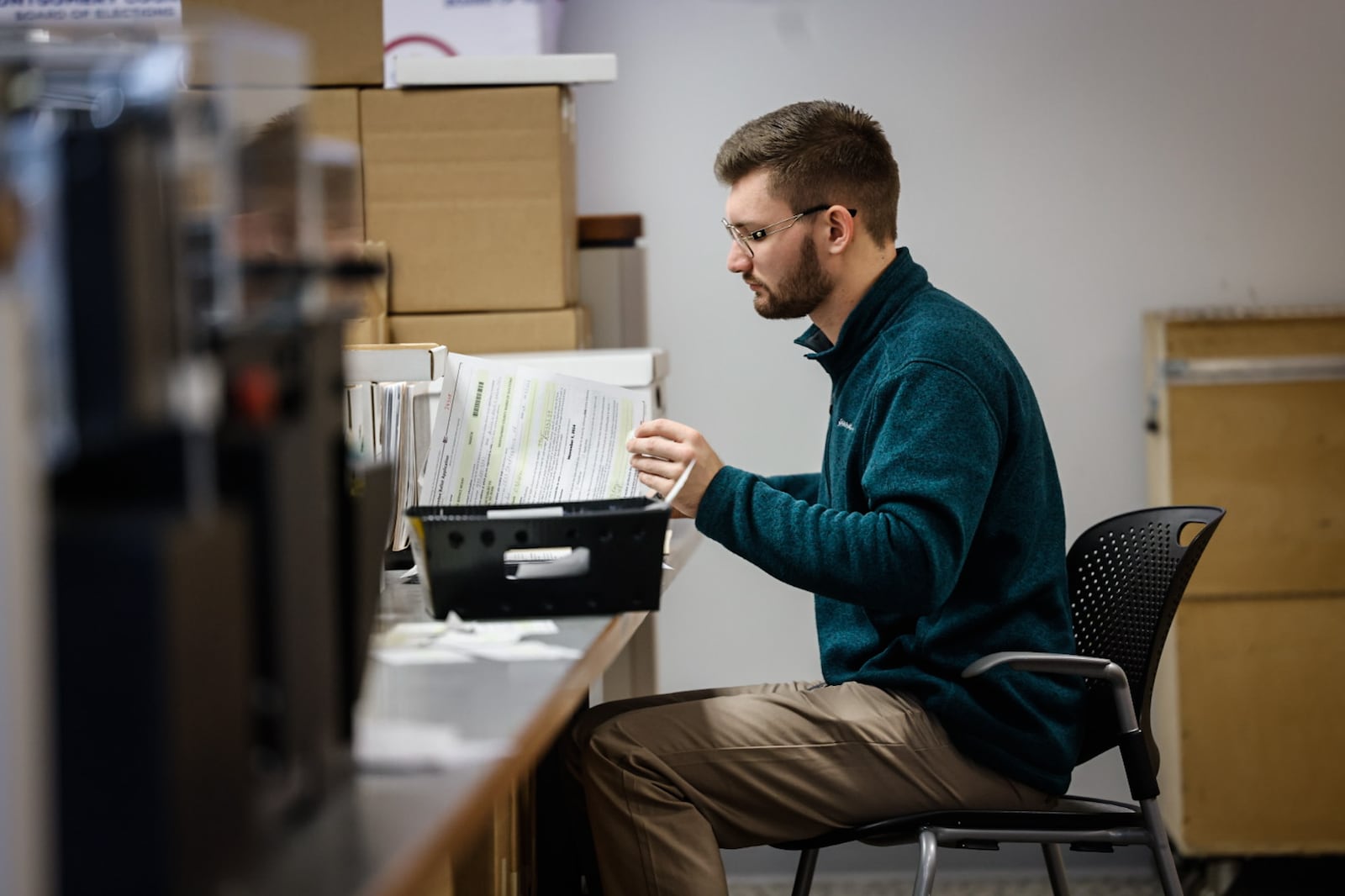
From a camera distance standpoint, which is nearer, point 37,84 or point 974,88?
point 37,84

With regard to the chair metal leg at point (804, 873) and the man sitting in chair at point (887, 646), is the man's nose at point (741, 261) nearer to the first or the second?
the man sitting in chair at point (887, 646)

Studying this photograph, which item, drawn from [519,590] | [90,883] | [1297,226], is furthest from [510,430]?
[1297,226]

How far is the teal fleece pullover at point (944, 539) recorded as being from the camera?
1.53 metres

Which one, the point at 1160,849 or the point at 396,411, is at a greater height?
the point at 396,411

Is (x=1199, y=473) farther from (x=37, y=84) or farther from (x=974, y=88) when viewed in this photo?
(x=37, y=84)

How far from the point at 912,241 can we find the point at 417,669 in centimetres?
210

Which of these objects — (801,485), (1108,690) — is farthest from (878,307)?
(1108,690)

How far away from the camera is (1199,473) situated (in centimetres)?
278

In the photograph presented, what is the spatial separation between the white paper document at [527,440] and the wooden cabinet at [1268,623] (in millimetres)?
1559

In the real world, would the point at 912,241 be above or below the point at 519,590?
above

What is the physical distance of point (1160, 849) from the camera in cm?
154

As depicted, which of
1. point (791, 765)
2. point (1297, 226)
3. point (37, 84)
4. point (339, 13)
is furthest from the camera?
point (1297, 226)

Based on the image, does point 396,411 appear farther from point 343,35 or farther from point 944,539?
point 343,35

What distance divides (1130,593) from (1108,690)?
0.15m
